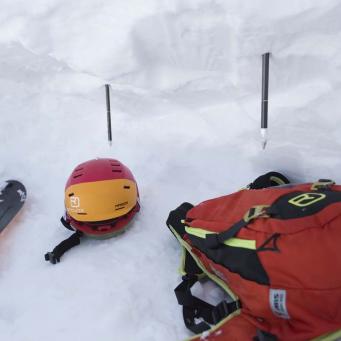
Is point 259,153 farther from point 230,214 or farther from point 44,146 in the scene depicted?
point 44,146

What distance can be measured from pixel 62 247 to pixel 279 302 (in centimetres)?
112

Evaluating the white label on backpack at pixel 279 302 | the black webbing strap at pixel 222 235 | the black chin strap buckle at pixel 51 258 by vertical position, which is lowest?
the black chin strap buckle at pixel 51 258

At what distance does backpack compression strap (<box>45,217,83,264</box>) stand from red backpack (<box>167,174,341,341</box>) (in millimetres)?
660

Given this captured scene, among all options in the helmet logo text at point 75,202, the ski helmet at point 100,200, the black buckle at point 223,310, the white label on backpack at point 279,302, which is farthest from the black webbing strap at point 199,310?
the helmet logo text at point 75,202

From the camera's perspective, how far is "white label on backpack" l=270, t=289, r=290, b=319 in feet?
3.88

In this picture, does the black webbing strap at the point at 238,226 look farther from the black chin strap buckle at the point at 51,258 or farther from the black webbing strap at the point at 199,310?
the black chin strap buckle at the point at 51,258

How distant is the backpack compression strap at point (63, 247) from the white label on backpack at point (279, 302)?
3.53ft

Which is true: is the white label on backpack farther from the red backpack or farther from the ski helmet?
the ski helmet

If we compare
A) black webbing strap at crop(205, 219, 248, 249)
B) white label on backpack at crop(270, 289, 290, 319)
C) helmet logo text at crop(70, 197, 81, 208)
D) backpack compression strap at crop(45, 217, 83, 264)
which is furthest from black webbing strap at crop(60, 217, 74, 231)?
white label on backpack at crop(270, 289, 290, 319)

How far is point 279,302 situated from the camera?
1.19 metres

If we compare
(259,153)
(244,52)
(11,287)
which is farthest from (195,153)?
(11,287)

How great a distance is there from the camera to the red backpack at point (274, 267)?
3.82 ft

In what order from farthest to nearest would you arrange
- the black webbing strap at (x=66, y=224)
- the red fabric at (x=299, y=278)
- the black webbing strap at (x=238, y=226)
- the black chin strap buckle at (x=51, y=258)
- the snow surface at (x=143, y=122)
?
the black webbing strap at (x=66, y=224)
the black chin strap buckle at (x=51, y=258)
the snow surface at (x=143, y=122)
the black webbing strap at (x=238, y=226)
the red fabric at (x=299, y=278)

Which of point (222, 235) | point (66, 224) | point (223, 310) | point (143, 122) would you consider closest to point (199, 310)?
point (223, 310)
